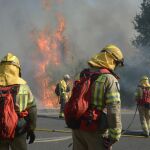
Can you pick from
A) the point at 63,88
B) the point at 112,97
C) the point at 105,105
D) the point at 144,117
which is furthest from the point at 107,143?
the point at 63,88

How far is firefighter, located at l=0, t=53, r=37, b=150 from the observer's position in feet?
18.9

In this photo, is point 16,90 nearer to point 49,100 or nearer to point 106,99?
point 106,99

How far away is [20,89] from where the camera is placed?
229 inches

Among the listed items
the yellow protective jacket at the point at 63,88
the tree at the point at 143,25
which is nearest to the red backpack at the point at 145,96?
the yellow protective jacket at the point at 63,88

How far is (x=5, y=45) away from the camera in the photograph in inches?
1945

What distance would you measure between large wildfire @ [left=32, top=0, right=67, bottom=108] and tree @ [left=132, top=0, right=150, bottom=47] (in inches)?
310

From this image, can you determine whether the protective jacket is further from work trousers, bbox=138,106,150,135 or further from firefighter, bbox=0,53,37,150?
work trousers, bbox=138,106,150,135

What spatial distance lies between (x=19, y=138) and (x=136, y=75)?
1296 inches

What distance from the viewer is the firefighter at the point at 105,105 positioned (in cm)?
526

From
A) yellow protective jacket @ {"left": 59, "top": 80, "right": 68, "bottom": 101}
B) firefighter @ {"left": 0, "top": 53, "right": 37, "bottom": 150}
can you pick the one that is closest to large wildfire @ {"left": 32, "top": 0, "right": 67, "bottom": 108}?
yellow protective jacket @ {"left": 59, "top": 80, "right": 68, "bottom": 101}

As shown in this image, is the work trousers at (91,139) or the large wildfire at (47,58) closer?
the work trousers at (91,139)

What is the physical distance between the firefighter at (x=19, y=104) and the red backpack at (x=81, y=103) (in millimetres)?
656

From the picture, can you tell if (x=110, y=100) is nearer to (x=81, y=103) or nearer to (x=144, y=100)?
(x=81, y=103)

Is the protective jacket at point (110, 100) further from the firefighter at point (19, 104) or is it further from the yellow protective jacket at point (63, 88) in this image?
the yellow protective jacket at point (63, 88)
